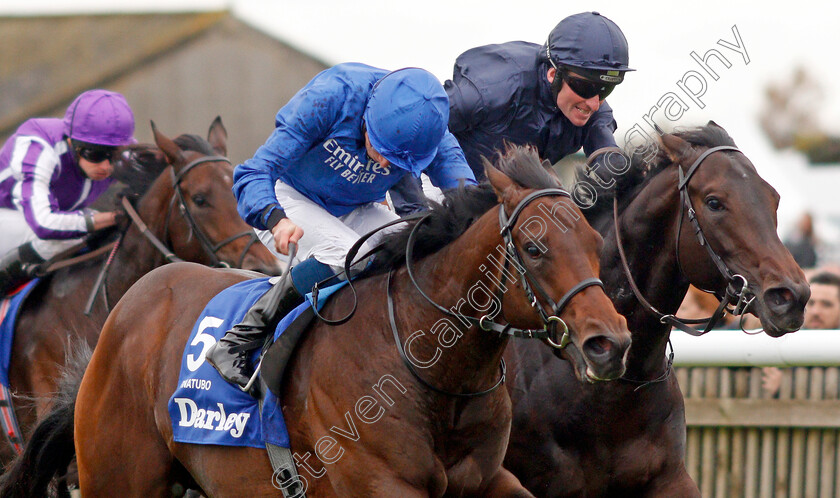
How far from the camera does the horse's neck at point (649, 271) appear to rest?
12.5ft

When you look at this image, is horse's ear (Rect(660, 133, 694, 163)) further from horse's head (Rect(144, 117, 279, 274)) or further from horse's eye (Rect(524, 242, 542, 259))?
horse's head (Rect(144, 117, 279, 274))

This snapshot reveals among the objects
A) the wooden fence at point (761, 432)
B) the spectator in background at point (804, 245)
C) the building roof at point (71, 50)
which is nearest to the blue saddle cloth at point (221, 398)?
the wooden fence at point (761, 432)

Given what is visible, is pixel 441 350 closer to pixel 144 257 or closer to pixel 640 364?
pixel 640 364

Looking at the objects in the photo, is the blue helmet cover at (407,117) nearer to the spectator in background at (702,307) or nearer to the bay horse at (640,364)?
the bay horse at (640,364)

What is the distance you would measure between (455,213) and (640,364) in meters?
0.99

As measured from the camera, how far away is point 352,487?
3.30 meters

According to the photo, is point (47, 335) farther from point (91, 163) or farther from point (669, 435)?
point (669, 435)

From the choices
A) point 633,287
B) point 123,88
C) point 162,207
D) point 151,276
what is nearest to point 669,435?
point 633,287

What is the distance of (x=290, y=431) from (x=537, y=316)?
1066mm

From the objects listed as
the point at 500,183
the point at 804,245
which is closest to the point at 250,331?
the point at 500,183

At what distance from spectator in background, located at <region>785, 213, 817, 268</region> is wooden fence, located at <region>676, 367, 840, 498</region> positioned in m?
3.21

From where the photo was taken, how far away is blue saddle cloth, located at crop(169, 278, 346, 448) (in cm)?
365

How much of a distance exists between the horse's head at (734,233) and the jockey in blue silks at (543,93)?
1.63 ft

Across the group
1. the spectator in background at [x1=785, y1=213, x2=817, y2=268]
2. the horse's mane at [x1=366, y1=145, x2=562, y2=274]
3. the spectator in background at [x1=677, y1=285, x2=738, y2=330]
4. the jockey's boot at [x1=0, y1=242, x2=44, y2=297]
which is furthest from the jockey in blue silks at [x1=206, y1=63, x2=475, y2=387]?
the spectator in background at [x1=785, y1=213, x2=817, y2=268]
